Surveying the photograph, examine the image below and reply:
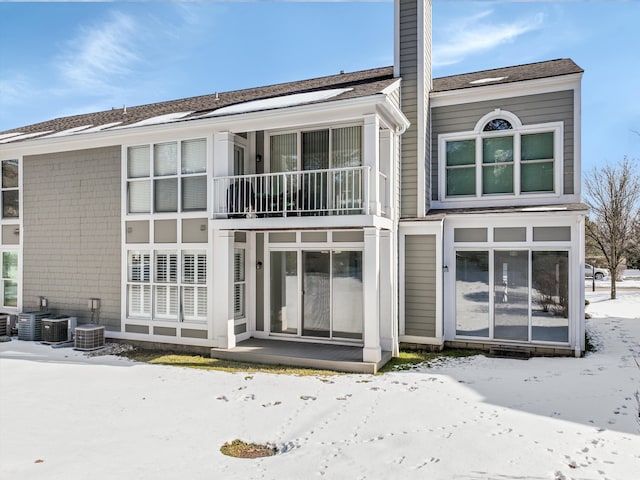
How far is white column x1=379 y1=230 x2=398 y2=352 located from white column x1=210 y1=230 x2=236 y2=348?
3.26 m

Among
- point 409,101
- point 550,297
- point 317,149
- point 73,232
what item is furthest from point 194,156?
A: point 550,297

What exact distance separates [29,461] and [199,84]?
12933 millimetres

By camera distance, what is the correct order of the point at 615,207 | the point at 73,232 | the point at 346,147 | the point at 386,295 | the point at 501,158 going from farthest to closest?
the point at 615,207 < the point at 73,232 < the point at 501,158 < the point at 346,147 < the point at 386,295

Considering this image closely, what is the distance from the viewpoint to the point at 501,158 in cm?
994

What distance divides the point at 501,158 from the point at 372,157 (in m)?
3.89

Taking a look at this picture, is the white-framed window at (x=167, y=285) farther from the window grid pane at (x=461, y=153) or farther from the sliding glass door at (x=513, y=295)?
the window grid pane at (x=461, y=153)

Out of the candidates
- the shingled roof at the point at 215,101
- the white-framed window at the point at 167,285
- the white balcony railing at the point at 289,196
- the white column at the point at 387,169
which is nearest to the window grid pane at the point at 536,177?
the white column at the point at 387,169

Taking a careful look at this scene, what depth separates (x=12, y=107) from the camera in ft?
52.5

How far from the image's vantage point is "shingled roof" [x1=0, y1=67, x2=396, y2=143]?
9328 mm

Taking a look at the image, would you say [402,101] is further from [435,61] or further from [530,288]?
[530,288]

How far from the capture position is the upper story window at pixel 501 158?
31.3 ft

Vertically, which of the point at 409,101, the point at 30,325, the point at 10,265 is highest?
the point at 409,101

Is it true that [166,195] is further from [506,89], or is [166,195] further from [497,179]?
[506,89]

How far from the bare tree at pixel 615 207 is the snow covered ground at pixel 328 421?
12385 mm
